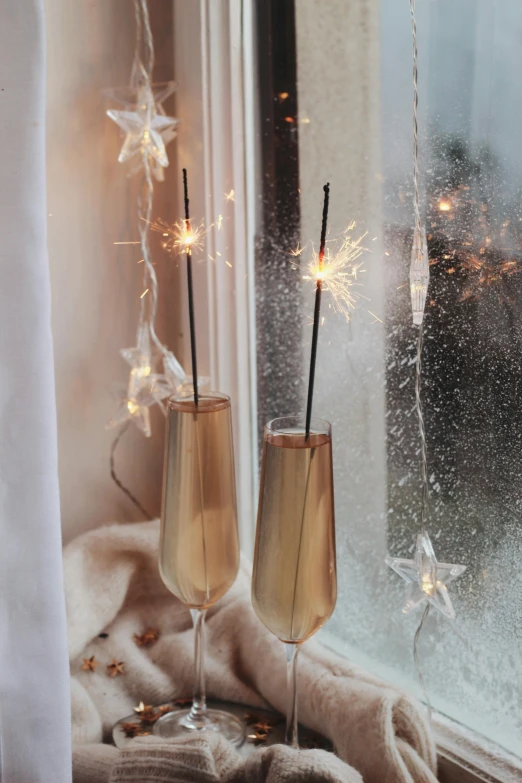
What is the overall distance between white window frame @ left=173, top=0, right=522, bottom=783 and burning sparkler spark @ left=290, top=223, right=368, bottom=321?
183mm

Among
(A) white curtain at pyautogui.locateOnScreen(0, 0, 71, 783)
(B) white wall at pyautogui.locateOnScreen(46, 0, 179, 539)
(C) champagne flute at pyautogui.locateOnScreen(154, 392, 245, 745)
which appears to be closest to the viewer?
(A) white curtain at pyautogui.locateOnScreen(0, 0, 71, 783)

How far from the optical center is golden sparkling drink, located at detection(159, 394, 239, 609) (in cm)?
86

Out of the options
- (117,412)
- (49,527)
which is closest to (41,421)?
(49,527)

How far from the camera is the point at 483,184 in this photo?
2.66ft

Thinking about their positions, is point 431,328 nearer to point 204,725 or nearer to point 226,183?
point 226,183

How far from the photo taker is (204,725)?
0.92m

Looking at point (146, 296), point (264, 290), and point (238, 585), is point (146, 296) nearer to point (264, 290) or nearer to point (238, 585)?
point (264, 290)

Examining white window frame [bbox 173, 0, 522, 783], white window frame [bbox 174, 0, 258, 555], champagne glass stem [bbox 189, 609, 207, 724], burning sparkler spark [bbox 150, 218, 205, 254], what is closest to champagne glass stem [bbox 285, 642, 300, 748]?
champagne glass stem [bbox 189, 609, 207, 724]

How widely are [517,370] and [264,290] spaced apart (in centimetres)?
45

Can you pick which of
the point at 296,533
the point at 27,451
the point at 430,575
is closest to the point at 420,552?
the point at 430,575

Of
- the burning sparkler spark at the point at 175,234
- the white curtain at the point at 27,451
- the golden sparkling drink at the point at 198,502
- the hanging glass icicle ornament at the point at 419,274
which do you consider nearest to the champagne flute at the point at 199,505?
the golden sparkling drink at the point at 198,502

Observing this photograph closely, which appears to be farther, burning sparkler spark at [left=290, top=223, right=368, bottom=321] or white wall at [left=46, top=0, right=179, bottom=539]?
white wall at [left=46, top=0, right=179, bottom=539]

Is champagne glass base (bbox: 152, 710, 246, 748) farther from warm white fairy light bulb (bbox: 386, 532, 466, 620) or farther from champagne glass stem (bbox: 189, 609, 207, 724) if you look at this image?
warm white fairy light bulb (bbox: 386, 532, 466, 620)

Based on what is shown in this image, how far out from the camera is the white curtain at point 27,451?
76 cm
